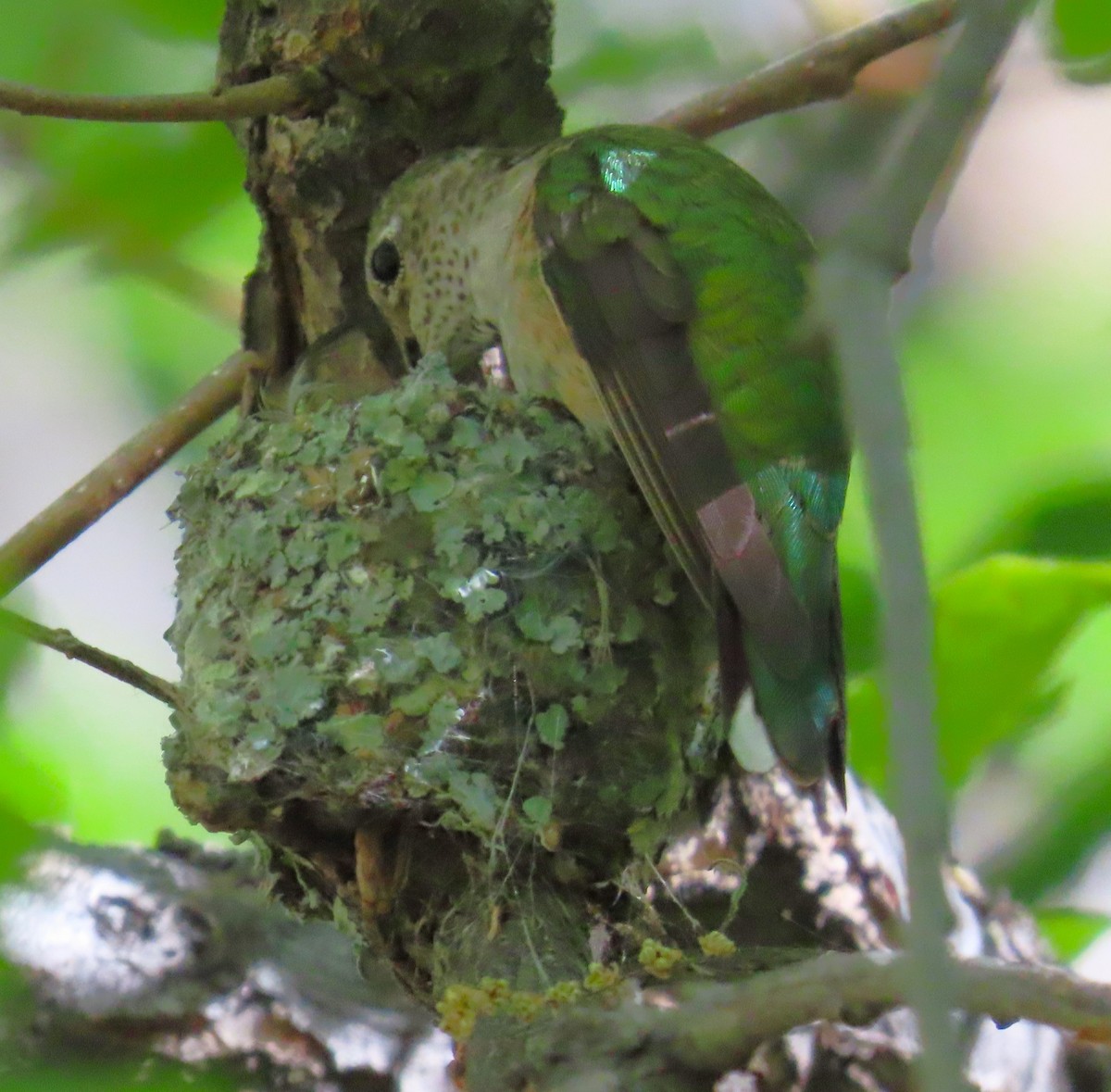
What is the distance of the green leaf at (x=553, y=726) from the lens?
2881 mm

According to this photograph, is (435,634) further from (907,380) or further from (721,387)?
(907,380)

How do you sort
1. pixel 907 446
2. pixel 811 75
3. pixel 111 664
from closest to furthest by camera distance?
pixel 907 446, pixel 111 664, pixel 811 75

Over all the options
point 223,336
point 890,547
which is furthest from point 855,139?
point 890,547

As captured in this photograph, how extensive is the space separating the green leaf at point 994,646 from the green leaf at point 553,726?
98 centimetres

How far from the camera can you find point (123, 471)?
348 cm

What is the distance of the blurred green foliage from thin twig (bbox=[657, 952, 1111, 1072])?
110 cm

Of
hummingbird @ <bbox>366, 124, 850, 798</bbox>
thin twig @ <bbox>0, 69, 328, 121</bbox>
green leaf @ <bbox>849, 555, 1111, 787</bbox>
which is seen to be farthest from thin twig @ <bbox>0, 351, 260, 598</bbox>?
green leaf @ <bbox>849, 555, 1111, 787</bbox>

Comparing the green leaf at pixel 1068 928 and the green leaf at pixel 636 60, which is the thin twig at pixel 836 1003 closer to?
the green leaf at pixel 1068 928

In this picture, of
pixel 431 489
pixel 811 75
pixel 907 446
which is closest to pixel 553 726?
pixel 431 489

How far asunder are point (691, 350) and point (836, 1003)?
181cm

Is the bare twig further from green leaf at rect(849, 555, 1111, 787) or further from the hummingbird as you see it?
green leaf at rect(849, 555, 1111, 787)

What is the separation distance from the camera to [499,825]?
8.92ft

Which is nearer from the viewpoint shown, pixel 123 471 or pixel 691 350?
pixel 691 350

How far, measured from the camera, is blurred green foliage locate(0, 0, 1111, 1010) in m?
3.61
